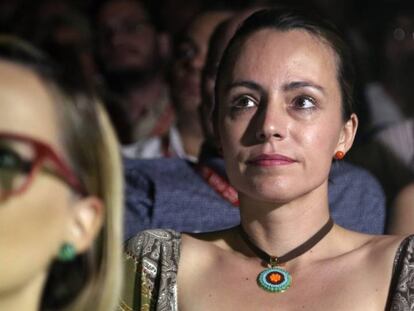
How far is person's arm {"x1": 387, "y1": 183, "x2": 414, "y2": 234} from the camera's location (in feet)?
11.4

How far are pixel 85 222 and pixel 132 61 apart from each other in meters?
3.65

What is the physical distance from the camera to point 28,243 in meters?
1.89

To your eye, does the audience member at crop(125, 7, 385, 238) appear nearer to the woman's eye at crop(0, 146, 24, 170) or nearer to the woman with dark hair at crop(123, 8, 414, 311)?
the woman with dark hair at crop(123, 8, 414, 311)

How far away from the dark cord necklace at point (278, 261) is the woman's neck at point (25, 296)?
0.90m

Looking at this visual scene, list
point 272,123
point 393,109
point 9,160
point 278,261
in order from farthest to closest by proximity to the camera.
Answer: point 393,109
point 278,261
point 272,123
point 9,160

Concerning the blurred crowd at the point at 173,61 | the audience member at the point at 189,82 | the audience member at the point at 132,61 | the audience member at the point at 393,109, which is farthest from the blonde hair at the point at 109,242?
the audience member at the point at 132,61

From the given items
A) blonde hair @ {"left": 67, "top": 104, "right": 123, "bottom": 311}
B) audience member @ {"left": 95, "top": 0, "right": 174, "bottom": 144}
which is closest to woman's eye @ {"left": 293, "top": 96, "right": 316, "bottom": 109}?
blonde hair @ {"left": 67, "top": 104, "right": 123, "bottom": 311}

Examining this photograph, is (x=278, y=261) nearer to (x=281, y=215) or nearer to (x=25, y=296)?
(x=281, y=215)

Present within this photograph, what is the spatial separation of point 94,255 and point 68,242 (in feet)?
0.27

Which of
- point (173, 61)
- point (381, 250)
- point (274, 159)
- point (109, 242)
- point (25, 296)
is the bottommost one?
point (25, 296)

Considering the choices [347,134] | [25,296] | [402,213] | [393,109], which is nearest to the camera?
[25,296]

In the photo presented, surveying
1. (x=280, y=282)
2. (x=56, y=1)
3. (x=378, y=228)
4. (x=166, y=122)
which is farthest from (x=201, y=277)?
(x=56, y=1)

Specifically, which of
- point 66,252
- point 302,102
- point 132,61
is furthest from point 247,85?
point 132,61

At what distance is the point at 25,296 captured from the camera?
2.00 metres
